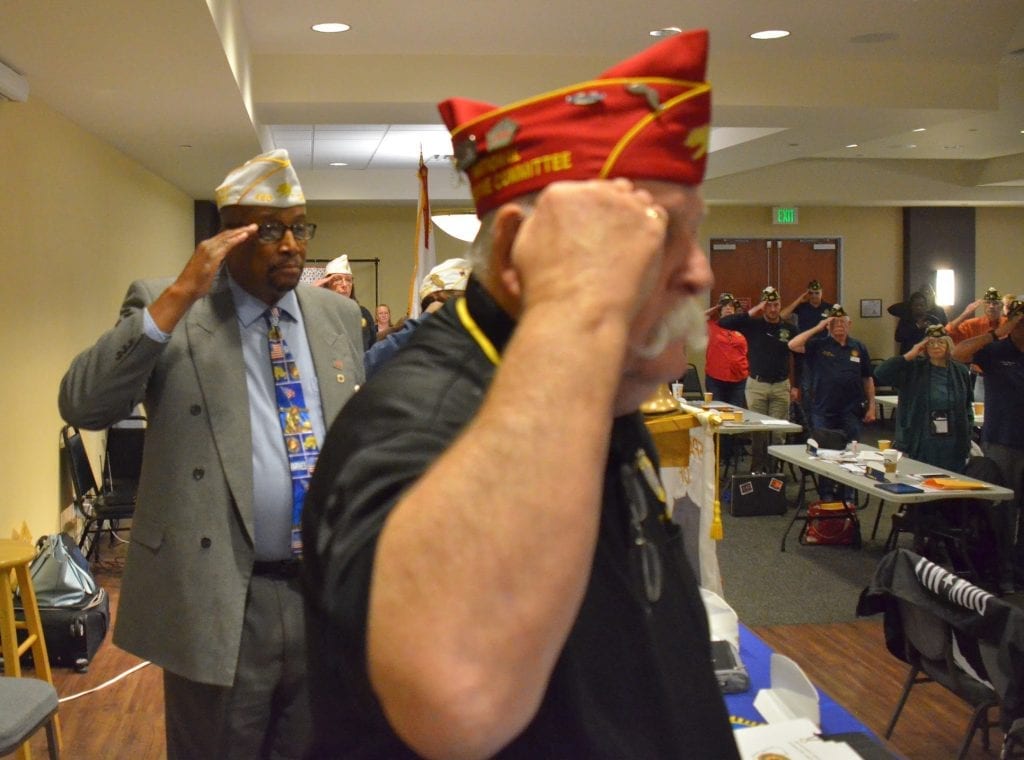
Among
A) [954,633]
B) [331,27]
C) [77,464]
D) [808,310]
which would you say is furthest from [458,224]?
[808,310]

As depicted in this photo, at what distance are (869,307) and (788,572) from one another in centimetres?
1001

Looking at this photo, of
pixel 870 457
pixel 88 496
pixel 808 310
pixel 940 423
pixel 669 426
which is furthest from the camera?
pixel 808 310

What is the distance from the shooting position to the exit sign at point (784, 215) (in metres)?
15.7

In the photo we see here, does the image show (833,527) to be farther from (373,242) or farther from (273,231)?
(373,242)

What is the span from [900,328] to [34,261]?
1195cm

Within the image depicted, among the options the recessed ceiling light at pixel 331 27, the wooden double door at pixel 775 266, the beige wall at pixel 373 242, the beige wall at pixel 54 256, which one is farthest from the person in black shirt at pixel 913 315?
the recessed ceiling light at pixel 331 27

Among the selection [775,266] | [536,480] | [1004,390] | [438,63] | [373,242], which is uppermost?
[438,63]

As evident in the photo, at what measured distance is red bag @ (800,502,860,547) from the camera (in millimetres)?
7672

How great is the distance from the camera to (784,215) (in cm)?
1577

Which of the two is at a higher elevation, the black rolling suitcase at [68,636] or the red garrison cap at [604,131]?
the red garrison cap at [604,131]

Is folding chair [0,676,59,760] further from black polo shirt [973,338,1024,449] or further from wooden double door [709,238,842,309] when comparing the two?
wooden double door [709,238,842,309]

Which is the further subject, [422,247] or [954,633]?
[422,247]

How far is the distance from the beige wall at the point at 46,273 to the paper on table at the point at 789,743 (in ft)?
14.6

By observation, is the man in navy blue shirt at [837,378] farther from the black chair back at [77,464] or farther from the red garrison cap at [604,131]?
the red garrison cap at [604,131]
